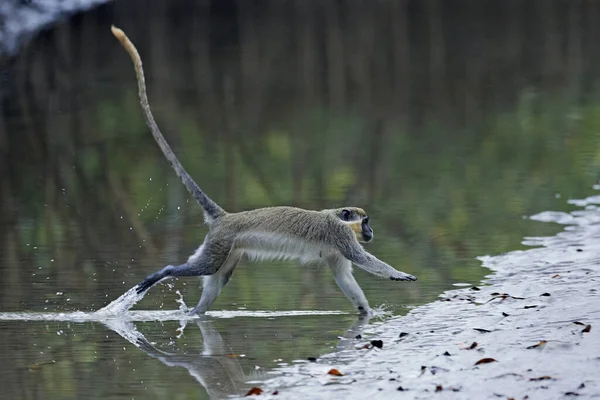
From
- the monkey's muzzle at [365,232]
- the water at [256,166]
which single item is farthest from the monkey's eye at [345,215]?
the water at [256,166]

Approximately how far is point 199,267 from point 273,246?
65 centimetres

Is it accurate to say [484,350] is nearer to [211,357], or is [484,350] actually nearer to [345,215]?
[211,357]

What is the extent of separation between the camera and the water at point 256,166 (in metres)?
10.4

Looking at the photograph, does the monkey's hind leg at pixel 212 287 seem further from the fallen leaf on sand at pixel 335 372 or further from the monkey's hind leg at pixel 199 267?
the fallen leaf on sand at pixel 335 372

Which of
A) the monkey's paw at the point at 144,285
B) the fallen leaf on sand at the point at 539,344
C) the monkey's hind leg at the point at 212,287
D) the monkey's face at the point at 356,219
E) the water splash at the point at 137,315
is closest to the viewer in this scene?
the fallen leaf on sand at the point at 539,344

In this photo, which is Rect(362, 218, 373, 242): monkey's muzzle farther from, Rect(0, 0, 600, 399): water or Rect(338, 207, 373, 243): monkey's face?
Rect(0, 0, 600, 399): water

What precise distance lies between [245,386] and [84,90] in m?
22.2

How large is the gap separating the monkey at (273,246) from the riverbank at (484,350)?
28.8 inches

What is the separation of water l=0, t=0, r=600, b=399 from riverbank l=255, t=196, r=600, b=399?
38 centimetres

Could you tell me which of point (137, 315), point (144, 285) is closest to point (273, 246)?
point (144, 285)

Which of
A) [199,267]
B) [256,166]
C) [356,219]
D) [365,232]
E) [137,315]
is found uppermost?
[356,219]

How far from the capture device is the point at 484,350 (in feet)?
29.2

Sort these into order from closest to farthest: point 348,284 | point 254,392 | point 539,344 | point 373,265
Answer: point 254,392
point 539,344
point 348,284
point 373,265

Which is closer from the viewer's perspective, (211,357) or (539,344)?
(539,344)
